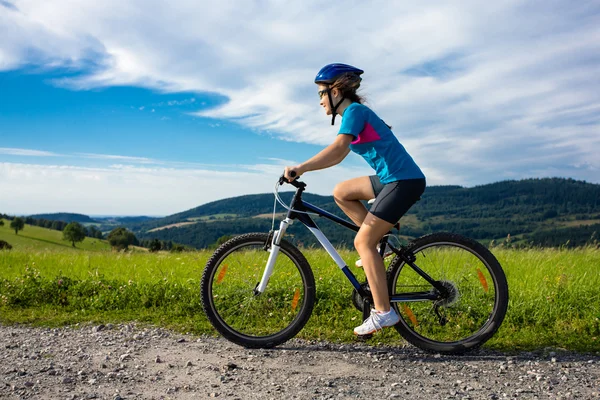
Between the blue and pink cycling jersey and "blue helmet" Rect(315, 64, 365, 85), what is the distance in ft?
1.25

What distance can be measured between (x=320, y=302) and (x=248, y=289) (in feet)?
4.67

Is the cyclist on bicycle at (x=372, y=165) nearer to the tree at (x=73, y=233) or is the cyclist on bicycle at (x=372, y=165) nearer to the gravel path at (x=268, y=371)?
the gravel path at (x=268, y=371)

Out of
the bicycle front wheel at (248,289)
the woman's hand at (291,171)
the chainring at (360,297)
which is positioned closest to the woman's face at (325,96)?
the woman's hand at (291,171)

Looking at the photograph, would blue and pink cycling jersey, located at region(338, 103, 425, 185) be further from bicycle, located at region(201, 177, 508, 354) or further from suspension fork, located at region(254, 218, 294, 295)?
suspension fork, located at region(254, 218, 294, 295)

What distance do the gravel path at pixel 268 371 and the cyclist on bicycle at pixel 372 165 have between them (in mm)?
585

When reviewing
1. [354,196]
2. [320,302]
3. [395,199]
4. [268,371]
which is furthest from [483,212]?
[268,371]

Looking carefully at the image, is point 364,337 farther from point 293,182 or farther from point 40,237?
point 40,237

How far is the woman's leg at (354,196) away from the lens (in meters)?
5.26

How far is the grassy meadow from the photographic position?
5777 mm

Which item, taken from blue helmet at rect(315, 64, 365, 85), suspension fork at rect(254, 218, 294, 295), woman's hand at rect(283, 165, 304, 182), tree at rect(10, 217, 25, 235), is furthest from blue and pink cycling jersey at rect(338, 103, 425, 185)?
tree at rect(10, 217, 25, 235)

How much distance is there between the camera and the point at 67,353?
519 cm

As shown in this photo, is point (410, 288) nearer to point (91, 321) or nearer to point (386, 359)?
point (386, 359)

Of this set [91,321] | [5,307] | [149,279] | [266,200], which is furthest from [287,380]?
[266,200]

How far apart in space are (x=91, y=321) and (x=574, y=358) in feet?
19.1
